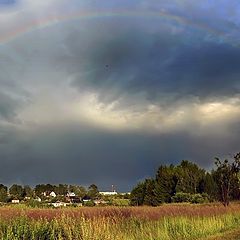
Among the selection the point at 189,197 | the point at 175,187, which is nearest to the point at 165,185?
the point at 175,187

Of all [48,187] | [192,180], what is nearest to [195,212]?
[192,180]

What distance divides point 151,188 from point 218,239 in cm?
6404

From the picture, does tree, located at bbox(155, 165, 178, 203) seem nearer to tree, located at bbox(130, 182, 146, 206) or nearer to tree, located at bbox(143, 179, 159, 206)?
tree, located at bbox(143, 179, 159, 206)

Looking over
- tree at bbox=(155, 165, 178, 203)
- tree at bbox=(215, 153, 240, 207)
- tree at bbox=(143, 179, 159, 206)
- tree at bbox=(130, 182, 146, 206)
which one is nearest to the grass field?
tree at bbox=(215, 153, 240, 207)

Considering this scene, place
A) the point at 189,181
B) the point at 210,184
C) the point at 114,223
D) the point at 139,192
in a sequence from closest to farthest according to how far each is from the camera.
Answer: the point at 114,223, the point at 210,184, the point at 189,181, the point at 139,192

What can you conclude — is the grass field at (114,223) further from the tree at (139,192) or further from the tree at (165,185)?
the tree at (139,192)

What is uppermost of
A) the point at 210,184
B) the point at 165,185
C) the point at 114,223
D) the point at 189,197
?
the point at 165,185

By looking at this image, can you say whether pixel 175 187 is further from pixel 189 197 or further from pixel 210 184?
pixel 189 197

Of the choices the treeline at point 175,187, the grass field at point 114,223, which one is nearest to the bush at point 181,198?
the treeline at point 175,187

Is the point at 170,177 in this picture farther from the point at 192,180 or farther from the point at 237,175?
the point at 237,175

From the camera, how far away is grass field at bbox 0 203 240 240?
1528cm

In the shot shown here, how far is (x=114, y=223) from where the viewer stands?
813 inches

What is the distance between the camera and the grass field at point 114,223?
15.3 m

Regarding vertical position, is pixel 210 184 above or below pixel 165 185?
below
